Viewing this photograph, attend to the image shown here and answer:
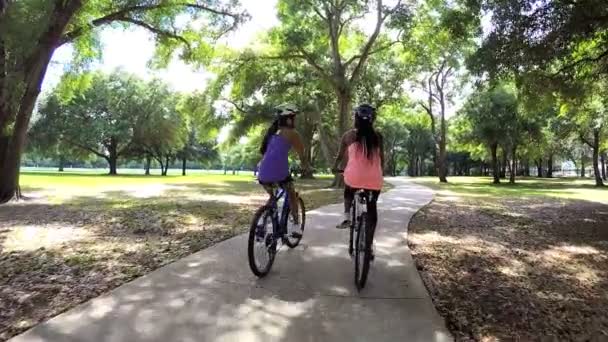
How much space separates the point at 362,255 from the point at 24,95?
12.7m

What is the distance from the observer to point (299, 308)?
4523mm

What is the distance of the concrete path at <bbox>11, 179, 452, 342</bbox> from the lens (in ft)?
12.8

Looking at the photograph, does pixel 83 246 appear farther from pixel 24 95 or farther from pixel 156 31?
pixel 156 31

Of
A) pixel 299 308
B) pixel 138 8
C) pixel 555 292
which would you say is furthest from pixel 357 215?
pixel 138 8

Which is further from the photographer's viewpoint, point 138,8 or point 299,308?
point 138,8

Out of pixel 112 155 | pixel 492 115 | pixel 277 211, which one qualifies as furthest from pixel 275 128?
pixel 112 155

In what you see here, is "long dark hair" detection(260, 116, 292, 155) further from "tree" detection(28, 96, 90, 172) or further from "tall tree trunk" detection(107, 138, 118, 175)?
"tall tree trunk" detection(107, 138, 118, 175)

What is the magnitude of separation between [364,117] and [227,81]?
21180 millimetres

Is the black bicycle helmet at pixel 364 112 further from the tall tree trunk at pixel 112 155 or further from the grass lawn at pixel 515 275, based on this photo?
the tall tree trunk at pixel 112 155

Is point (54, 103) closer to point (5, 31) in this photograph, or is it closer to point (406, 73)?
point (406, 73)

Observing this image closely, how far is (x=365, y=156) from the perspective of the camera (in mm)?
5438

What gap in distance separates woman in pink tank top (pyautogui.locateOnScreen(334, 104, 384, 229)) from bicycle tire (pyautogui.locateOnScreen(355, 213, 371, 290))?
176 millimetres

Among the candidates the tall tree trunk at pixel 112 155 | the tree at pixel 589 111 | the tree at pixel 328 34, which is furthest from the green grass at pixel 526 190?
the tall tree trunk at pixel 112 155

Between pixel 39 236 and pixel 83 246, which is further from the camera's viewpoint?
pixel 39 236
